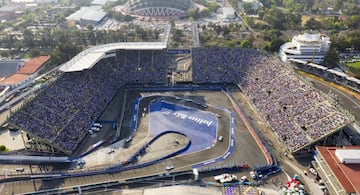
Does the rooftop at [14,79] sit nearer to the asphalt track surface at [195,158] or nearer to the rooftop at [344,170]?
the asphalt track surface at [195,158]

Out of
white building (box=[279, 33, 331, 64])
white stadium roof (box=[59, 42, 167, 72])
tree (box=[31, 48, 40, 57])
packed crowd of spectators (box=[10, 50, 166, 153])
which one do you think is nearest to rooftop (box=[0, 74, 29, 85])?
white stadium roof (box=[59, 42, 167, 72])

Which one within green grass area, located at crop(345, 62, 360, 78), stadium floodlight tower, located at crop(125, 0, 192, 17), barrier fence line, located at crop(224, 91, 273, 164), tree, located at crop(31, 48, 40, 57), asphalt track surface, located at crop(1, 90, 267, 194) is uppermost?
stadium floodlight tower, located at crop(125, 0, 192, 17)

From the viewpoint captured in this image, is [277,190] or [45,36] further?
[45,36]

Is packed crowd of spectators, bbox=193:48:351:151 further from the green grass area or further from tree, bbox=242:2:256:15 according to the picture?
tree, bbox=242:2:256:15

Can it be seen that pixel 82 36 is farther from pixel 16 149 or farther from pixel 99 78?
pixel 16 149

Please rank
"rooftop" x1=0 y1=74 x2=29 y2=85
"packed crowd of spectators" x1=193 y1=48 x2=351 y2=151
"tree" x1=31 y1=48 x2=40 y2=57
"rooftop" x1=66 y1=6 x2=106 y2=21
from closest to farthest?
"packed crowd of spectators" x1=193 y1=48 x2=351 y2=151
"rooftop" x1=0 y1=74 x2=29 y2=85
"tree" x1=31 y1=48 x2=40 y2=57
"rooftop" x1=66 y1=6 x2=106 y2=21

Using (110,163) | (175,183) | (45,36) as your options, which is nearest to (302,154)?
(175,183)
